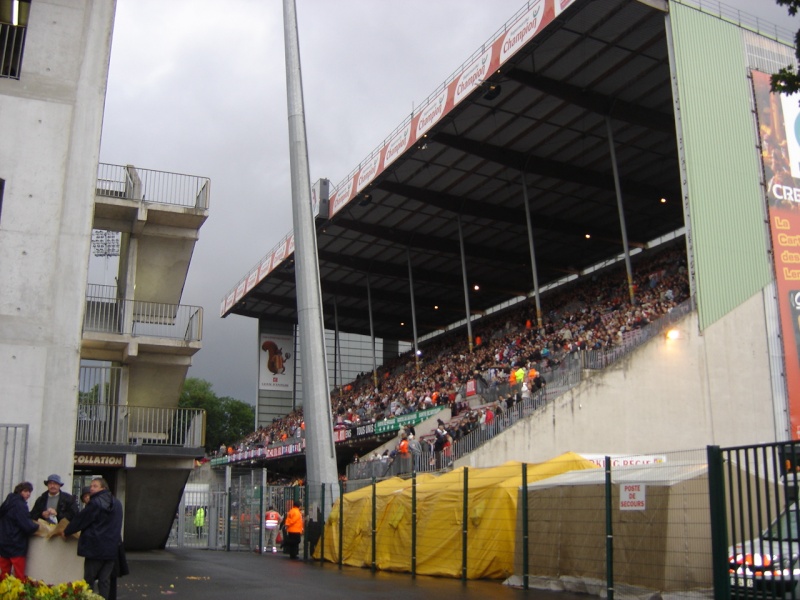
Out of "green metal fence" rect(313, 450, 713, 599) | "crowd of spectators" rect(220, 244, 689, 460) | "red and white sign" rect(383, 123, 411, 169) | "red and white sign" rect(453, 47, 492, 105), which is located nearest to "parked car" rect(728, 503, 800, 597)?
"green metal fence" rect(313, 450, 713, 599)

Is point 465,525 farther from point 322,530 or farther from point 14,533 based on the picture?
point 14,533

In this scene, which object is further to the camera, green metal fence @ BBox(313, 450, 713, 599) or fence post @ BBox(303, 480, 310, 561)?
fence post @ BBox(303, 480, 310, 561)

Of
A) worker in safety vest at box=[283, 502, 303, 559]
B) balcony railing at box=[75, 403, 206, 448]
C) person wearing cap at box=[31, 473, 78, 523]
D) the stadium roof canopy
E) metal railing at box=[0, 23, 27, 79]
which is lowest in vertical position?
worker in safety vest at box=[283, 502, 303, 559]

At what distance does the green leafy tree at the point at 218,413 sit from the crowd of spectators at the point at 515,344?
57.6m

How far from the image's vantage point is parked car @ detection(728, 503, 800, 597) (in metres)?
8.56

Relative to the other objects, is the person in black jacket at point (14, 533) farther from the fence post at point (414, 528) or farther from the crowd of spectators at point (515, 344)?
the crowd of spectators at point (515, 344)

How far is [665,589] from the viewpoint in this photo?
38.7 feet

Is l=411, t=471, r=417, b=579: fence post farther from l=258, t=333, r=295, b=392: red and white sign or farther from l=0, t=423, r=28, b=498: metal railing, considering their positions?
l=258, t=333, r=295, b=392: red and white sign

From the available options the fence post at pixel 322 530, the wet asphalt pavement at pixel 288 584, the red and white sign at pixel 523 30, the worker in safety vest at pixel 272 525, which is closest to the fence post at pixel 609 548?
the wet asphalt pavement at pixel 288 584

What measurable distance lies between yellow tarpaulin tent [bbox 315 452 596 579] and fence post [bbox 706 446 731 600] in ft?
18.8

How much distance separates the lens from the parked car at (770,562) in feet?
28.1

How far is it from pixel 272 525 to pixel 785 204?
71.0ft

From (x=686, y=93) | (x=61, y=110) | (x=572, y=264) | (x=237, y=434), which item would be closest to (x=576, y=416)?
(x=686, y=93)

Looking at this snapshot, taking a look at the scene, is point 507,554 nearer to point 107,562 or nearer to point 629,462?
point 629,462
